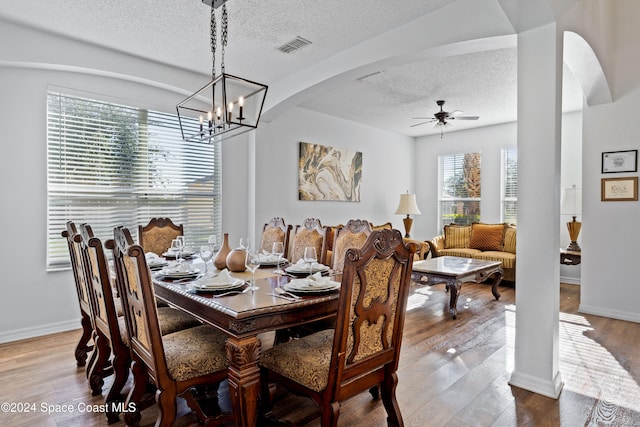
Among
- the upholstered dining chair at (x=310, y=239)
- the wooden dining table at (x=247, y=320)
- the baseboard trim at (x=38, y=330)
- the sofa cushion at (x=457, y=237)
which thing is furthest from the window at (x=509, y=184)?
the baseboard trim at (x=38, y=330)

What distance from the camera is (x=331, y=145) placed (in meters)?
6.11

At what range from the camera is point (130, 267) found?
168cm

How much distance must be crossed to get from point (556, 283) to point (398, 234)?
4.58 ft

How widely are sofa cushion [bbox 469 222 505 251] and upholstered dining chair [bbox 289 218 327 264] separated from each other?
391 centimetres

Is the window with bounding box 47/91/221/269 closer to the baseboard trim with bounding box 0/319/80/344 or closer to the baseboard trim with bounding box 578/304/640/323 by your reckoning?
the baseboard trim with bounding box 0/319/80/344

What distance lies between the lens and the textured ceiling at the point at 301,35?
9.41 feet

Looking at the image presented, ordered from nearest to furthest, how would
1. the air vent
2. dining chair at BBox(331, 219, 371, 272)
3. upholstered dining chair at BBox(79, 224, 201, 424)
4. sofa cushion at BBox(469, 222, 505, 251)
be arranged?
upholstered dining chair at BBox(79, 224, 201, 424) < dining chair at BBox(331, 219, 371, 272) < the air vent < sofa cushion at BBox(469, 222, 505, 251)

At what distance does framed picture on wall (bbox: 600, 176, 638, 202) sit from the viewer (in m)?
3.84

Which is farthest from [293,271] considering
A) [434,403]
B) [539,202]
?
[539,202]

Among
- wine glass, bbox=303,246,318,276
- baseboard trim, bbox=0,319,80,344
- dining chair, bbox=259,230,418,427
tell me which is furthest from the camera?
baseboard trim, bbox=0,319,80,344

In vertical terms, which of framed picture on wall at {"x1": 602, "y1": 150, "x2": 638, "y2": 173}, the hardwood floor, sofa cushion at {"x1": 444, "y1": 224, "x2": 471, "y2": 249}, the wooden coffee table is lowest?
the hardwood floor

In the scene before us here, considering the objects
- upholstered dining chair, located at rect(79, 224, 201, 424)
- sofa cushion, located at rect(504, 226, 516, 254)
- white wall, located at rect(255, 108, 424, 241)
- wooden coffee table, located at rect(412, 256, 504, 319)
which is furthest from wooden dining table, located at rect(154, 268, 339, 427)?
sofa cushion, located at rect(504, 226, 516, 254)

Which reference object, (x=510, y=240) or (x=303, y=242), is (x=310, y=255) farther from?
(x=510, y=240)

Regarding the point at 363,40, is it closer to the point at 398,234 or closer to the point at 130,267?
the point at 398,234
